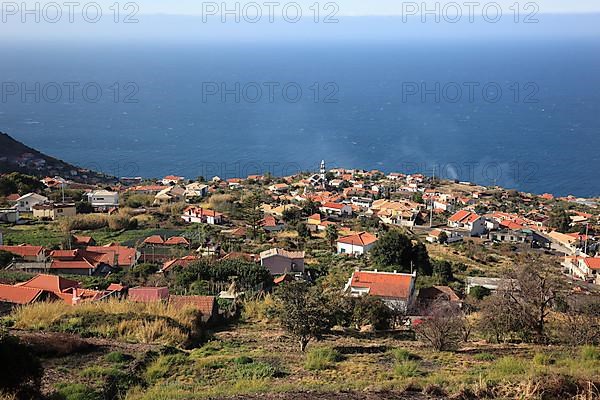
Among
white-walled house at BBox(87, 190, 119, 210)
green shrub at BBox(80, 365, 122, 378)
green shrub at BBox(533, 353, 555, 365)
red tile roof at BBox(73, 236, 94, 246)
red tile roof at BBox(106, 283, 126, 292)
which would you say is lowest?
green shrub at BBox(533, 353, 555, 365)

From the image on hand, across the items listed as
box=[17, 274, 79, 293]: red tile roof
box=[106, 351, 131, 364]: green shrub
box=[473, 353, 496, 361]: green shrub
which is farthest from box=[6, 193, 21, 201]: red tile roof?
box=[473, 353, 496, 361]: green shrub

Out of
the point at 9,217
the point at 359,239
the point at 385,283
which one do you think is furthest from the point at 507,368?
the point at 9,217

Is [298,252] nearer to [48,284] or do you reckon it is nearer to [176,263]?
[176,263]

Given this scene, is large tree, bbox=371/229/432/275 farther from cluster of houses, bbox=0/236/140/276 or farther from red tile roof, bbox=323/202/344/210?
red tile roof, bbox=323/202/344/210

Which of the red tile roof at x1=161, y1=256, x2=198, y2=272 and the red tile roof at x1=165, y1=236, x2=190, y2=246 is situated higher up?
the red tile roof at x1=165, y1=236, x2=190, y2=246

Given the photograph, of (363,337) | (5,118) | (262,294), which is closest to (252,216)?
(262,294)

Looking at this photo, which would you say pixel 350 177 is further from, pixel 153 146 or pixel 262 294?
pixel 262 294
